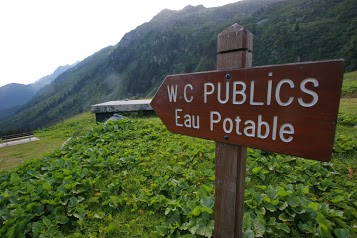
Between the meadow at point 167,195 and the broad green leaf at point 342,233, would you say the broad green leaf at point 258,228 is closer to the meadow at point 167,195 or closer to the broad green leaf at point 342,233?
the meadow at point 167,195

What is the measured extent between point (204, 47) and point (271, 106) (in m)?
143

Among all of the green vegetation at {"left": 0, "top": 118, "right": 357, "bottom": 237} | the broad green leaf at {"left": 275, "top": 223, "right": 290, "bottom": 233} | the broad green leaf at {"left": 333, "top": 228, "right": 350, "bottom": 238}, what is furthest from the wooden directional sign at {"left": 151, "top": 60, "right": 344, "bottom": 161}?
the broad green leaf at {"left": 333, "top": 228, "right": 350, "bottom": 238}

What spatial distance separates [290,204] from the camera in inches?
123

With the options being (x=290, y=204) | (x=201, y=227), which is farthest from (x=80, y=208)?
(x=290, y=204)

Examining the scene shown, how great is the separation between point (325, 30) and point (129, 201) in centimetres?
10284

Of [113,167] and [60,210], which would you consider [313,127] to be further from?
[113,167]

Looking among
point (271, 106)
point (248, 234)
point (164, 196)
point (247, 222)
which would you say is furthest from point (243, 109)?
point (164, 196)

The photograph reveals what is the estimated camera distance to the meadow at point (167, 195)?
302 centimetres

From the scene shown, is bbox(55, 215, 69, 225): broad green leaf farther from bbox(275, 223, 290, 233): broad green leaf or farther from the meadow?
bbox(275, 223, 290, 233): broad green leaf

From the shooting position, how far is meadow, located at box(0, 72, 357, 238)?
302 cm

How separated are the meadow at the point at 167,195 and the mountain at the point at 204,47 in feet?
211

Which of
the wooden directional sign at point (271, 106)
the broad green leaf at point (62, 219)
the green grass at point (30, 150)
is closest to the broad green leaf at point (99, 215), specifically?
the broad green leaf at point (62, 219)

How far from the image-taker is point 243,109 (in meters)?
1.59

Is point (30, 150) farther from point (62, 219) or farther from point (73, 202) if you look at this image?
point (62, 219)
